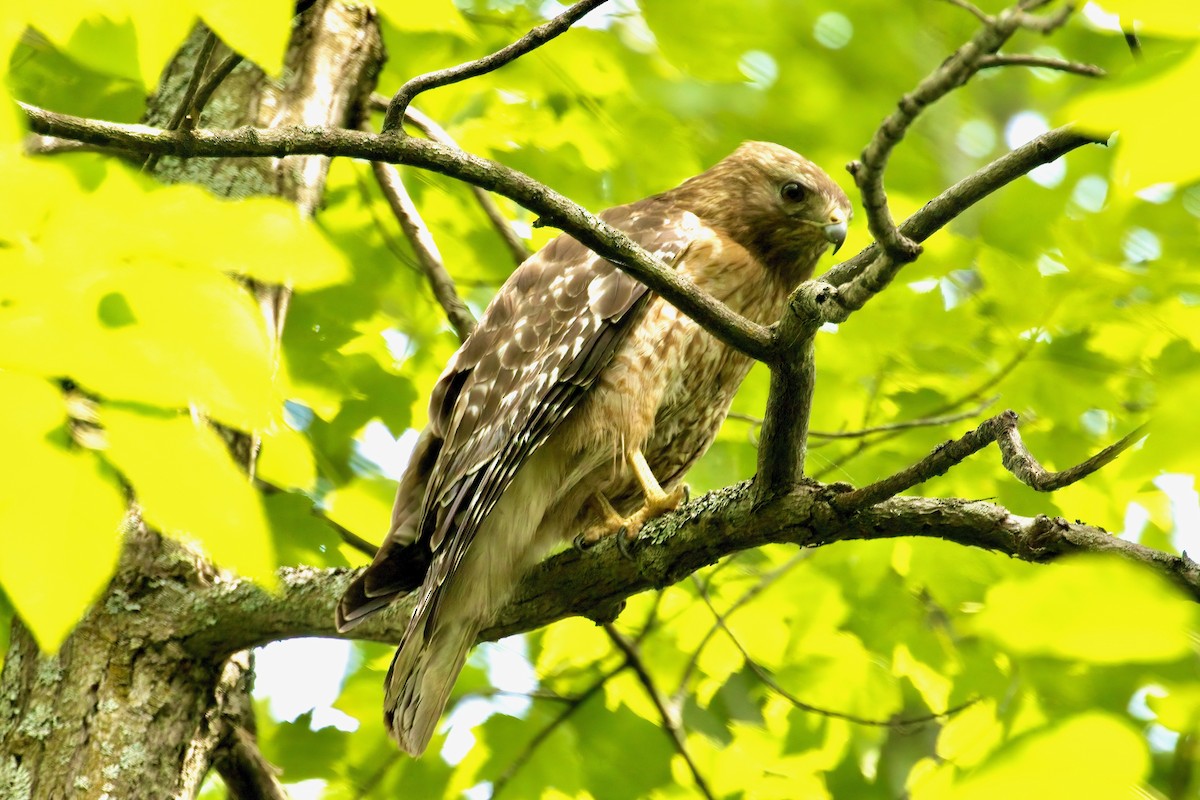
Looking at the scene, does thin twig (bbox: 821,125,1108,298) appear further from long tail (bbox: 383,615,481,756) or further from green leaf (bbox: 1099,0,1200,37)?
long tail (bbox: 383,615,481,756)

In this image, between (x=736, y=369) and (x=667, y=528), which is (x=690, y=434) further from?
(x=667, y=528)

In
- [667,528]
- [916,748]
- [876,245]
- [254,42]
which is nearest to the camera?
[254,42]

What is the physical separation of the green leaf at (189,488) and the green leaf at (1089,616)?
2.87 feet

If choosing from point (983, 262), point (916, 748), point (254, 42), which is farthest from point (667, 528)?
point (916, 748)

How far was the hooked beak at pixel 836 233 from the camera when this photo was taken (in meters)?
4.35

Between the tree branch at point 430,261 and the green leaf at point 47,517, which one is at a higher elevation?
the tree branch at point 430,261

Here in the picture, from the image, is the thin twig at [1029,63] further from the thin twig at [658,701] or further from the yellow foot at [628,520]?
the thin twig at [658,701]

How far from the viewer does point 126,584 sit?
3.37 metres

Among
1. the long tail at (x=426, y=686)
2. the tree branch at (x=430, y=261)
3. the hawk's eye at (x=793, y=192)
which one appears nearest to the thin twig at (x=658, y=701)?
the long tail at (x=426, y=686)

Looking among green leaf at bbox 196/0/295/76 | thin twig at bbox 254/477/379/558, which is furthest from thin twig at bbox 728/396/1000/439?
green leaf at bbox 196/0/295/76

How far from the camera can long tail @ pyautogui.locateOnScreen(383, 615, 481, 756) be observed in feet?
12.1

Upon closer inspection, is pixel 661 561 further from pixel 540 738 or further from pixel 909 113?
pixel 909 113

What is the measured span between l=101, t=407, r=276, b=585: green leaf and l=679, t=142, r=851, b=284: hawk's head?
327cm

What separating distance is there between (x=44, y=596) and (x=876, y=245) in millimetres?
1593
